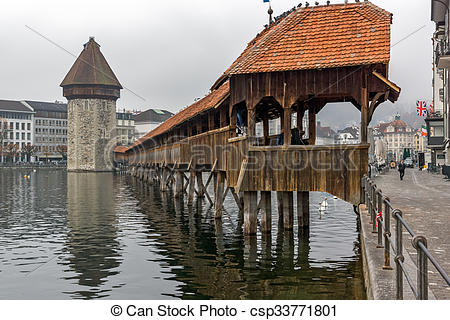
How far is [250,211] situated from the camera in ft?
49.3

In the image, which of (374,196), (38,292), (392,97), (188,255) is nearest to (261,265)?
(188,255)

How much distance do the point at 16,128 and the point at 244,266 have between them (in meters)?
120

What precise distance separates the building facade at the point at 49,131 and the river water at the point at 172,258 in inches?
4284

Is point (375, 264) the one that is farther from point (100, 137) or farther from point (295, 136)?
point (100, 137)

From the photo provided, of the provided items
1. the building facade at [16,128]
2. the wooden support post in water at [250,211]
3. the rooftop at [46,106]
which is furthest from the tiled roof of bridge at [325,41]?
the rooftop at [46,106]

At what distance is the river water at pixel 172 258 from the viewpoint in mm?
9945

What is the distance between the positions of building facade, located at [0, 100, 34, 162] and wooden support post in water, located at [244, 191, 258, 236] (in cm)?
10883

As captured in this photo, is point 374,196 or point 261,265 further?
point 261,265

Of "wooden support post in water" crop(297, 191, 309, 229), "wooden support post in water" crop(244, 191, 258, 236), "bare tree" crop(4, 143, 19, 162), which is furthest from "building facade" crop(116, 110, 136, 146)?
"wooden support post in water" crop(244, 191, 258, 236)

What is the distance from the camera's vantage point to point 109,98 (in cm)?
9000

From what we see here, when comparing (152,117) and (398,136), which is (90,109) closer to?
(152,117)

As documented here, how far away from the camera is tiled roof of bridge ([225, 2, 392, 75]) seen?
13.4 meters

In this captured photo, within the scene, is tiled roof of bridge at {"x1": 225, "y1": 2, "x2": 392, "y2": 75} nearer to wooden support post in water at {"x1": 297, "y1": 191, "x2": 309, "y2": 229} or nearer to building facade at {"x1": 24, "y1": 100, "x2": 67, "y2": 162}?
wooden support post in water at {"x1": 297, "y1": 191, "x2": 309, "y2": 229}
